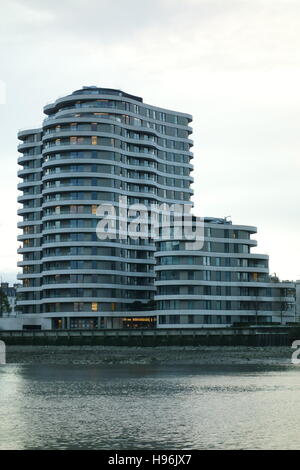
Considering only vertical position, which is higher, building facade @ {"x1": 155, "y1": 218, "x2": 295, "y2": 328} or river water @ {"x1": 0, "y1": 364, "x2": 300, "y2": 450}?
building facade @ {"x1": 155, "y1": 218, "x2": 295, "y2": 328}

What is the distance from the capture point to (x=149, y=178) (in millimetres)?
181875

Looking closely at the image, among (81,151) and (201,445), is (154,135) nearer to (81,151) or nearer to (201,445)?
(81,151)

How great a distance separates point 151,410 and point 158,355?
68.3m

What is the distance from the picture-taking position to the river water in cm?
4062

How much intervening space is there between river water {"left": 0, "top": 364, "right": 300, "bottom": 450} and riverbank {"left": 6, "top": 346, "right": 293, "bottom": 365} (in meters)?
23.8

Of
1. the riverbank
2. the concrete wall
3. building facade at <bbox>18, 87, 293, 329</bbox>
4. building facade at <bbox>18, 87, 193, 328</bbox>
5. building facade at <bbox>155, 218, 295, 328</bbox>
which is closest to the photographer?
the riverbank

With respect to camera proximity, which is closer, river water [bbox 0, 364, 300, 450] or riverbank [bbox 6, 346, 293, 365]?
river water [bbox 0, 364, 300, 450]

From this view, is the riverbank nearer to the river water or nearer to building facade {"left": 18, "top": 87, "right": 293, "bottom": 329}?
building facade {"left": 18, "top": 87, "right": 293, "bottom": 329}

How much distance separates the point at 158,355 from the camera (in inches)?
4776

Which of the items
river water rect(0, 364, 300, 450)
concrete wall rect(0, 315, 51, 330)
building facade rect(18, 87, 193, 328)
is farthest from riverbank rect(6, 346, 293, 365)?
building facade rect(18, 87, 193, 328)

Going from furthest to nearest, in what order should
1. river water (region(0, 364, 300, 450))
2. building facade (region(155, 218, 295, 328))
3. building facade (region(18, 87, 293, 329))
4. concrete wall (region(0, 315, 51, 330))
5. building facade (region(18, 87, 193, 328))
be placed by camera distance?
building facade (region(18, 87, 193, 328))
concrete wall (region(0, 315, 51, 330))
building facade (region(18, 87, 293, 329))
building facade (region(155, 218, 295, 328))
river water (region(0, 364, 300, 450))

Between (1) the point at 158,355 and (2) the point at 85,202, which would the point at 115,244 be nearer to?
(2) the point at 85,202
